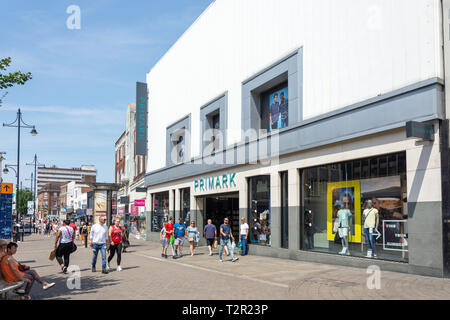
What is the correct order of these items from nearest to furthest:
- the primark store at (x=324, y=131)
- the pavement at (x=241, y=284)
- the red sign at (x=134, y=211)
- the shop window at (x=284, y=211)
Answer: the pavement at (x=241, y=284) → the primark store at (x=324, y=131) → the shop window at (x=284, y=211) → the red sign at (x=134, y=211)

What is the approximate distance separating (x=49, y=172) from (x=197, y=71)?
15693 centimetres

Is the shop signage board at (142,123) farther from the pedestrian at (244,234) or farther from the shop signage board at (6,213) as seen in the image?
the pedestrian at (244,234)

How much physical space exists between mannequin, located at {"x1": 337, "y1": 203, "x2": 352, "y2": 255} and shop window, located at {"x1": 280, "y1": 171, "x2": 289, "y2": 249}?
304 cm

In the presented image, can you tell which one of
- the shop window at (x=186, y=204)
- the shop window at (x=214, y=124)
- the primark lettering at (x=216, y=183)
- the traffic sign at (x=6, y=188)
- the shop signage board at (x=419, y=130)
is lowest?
the shop window at (x=186, y=204)

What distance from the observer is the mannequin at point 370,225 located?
41.9 feet

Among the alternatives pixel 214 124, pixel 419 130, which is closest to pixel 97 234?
pixel 419 130

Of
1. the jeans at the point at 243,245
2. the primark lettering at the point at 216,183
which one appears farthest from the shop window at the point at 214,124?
the jeans at the point at 243,245

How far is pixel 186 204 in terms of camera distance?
86.9 feet

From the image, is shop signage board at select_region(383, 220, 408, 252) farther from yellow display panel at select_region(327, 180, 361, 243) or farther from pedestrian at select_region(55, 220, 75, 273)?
pedestrian at select_region(55, 220, 75, 273)

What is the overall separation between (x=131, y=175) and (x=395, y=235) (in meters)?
34.4

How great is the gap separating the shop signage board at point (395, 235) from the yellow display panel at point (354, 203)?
1.09 meters

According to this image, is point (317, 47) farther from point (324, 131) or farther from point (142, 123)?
point (142, 123)

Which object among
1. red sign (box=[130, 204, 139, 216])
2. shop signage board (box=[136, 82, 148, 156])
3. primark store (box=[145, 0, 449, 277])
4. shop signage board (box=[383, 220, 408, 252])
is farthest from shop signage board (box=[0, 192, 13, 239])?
red sign (box=[130, 204, 139, 216])

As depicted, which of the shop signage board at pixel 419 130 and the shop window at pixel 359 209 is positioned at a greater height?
the shop signage board at pixel 419 130
